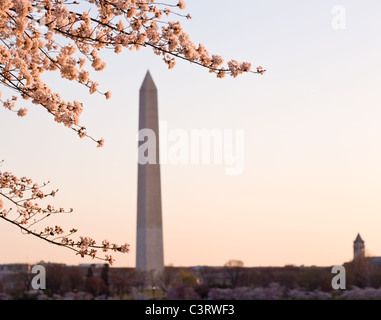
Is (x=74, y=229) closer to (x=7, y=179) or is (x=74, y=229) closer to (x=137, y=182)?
(x=7, y=179)

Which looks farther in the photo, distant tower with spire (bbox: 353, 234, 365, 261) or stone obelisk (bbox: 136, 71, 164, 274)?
distant tower with spire (bbox: 353, 234, 365, 261)

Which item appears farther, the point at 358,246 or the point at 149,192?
the point at 358,246

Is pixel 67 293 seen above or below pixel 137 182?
below

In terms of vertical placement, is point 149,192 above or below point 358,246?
above

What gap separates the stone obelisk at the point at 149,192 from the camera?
4666 cm

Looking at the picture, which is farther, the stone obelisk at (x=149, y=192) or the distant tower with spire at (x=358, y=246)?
the distant tower with spire at (x=358, y=246)

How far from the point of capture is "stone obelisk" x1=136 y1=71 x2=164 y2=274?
46656 millimetres

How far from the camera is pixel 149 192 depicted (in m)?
47.2
